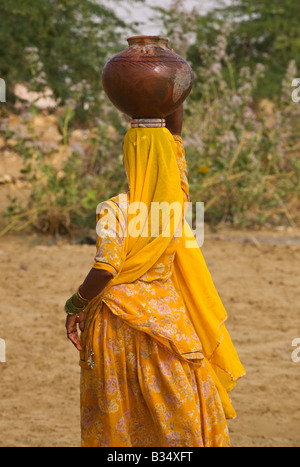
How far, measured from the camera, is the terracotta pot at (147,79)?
7.61 ft

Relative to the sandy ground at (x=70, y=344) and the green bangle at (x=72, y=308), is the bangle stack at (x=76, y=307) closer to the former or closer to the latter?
the green bangle at (x=72, y=308)

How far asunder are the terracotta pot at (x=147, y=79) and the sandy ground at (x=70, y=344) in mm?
1806

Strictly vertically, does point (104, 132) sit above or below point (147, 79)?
below

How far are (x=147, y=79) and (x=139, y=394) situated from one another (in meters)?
1.02

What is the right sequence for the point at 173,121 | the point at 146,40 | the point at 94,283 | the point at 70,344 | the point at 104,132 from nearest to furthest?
the point at 94,283
the point at 146,40
the point at 173,121
the point at 70,344
the point at 104,132

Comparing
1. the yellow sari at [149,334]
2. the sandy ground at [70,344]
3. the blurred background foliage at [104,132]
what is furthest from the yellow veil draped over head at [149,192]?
the blurred background foliage at [104,132]

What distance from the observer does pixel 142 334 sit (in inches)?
A: 92.5

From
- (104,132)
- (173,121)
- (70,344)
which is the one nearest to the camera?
(173,121)

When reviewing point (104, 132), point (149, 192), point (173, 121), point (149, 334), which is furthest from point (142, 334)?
point (104, 132)

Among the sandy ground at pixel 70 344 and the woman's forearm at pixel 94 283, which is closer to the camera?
the woman's forearm at pixel 94 283

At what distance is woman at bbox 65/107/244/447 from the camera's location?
232 centimetres

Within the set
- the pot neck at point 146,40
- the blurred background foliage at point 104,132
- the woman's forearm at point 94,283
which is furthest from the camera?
the blurred background foliage at point 104,132

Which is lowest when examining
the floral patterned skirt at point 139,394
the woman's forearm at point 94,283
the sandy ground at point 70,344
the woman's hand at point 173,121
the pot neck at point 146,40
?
the sandy ground at point 70,344

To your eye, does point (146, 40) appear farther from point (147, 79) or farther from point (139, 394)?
point (139, 394)
